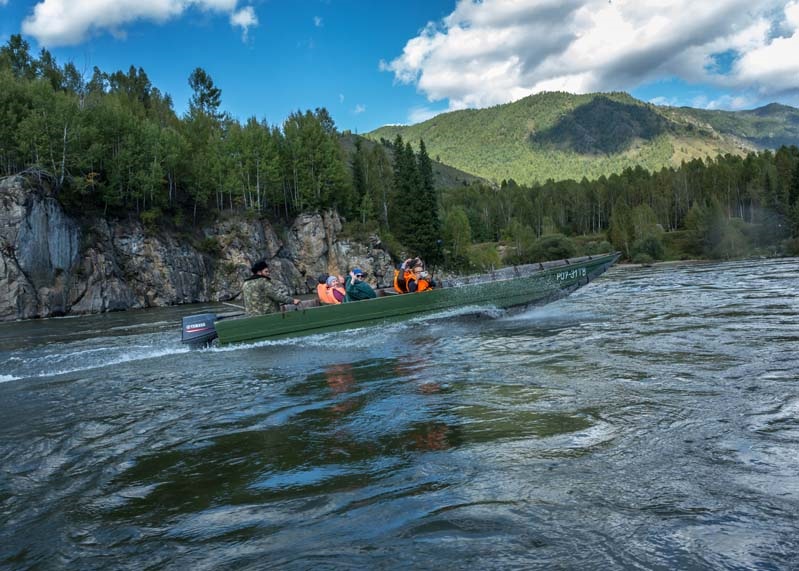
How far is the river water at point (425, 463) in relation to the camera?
337 cm

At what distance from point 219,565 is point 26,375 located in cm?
1034

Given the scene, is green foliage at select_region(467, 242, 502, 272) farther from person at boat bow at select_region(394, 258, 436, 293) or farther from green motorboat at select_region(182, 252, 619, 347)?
person at boat bow at select_region(394, 258, 436, 293)

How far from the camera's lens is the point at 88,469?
17.2 ft

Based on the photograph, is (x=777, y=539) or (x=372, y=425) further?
(x=372, y=425)

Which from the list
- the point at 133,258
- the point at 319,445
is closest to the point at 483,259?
the point at 133,258

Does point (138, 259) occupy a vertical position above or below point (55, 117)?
below

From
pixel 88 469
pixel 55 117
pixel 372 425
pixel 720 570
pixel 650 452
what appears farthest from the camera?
pixel 55 117

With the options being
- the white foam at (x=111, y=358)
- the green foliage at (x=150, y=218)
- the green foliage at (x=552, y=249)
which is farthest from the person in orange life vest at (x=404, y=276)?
the green foliage at (x=552, y=249)

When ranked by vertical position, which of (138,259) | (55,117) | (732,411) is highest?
(55,117)

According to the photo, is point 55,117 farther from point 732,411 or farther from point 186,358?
point 732,411

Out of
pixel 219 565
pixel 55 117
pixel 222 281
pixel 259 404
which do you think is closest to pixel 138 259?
pixel 222 281

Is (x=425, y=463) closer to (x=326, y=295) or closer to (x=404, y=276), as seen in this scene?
(x=326, y=295)

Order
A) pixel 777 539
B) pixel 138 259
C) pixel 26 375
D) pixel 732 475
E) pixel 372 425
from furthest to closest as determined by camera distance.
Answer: pixel 138 259 < pixel 26 375 < pixel 372 425 < pixel 732 475 < pixel 777 539

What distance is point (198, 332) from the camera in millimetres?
13672
